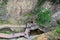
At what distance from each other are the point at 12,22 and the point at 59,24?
0.78 meters

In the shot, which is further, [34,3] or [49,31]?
[34,3]

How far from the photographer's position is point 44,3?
146 inches

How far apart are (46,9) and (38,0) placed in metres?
0.21

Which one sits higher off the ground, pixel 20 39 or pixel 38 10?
pixel 38 10

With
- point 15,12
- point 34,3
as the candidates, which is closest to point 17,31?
point 15,12

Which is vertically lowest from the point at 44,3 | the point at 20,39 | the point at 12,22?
the point at 20,39

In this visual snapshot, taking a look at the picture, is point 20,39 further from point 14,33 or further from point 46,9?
point 46,9

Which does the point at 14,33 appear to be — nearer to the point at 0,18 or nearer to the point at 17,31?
the point at 17,31

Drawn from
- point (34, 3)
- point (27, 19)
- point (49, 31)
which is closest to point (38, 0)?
point (34, 3)

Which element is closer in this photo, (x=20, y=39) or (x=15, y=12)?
(x=20, y=39)

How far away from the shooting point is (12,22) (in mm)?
3643

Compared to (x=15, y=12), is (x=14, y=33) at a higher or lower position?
lower

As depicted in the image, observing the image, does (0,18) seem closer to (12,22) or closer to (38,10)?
(12,22)

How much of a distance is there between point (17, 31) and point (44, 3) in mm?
675
